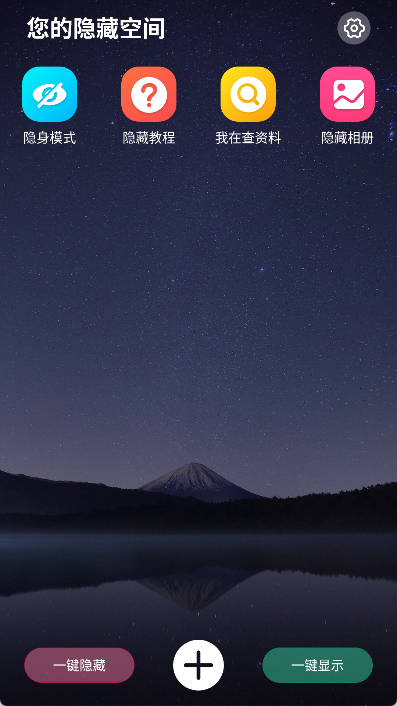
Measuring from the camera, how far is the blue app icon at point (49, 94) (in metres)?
5.62

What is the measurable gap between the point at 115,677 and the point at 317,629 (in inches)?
211

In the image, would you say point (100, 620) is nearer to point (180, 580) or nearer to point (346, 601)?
point (346, 601)

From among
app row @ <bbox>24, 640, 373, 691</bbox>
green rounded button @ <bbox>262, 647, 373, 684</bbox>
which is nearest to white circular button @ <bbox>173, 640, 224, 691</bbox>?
app row @ <bbox>24, 640, 373, 691</bbox>

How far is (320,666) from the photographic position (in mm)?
4641

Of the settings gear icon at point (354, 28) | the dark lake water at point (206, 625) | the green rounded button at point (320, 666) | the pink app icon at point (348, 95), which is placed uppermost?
the settings gear icon at point (354, 28)

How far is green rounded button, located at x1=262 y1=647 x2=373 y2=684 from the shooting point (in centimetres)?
461

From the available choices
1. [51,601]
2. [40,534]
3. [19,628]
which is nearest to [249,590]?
[51,601]

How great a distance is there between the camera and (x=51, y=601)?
12781 mm

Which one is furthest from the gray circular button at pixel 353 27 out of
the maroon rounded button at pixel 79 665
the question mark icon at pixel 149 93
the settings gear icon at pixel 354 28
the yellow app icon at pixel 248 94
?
the maroon rounded button at pixel 79 665

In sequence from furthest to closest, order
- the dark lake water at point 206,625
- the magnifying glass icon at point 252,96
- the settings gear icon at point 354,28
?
1. the magnifying glass icon at point 252,96
2. the settings gear icon at point 354,28
3. the dark lake water at point 206,625

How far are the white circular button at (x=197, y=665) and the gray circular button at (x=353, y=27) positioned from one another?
5.98m

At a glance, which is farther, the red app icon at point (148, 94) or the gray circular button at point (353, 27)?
the red app icon at point (148, 94)

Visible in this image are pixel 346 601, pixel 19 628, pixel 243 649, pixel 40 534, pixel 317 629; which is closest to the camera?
pixel 243 649

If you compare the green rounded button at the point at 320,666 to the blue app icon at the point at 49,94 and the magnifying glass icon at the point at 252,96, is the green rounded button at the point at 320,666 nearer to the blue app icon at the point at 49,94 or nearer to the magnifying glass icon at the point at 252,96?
the magnifying glass icon at the point at 252,96
